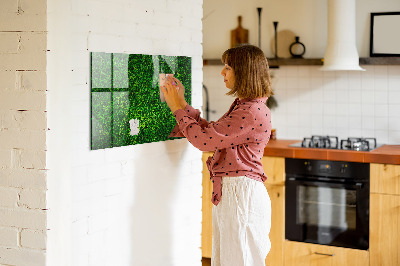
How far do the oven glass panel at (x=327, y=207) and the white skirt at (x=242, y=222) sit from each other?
1.58 m

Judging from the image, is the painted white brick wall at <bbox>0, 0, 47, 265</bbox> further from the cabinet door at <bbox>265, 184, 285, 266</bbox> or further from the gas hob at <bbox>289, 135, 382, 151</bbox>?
the gas hob at <bbox>289, 135, 382, 151</bbox>

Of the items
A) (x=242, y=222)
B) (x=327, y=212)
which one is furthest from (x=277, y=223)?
(x=242, y=222)

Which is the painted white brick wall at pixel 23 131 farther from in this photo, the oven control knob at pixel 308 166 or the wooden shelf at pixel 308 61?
the wooden shelf at pixel 308 61

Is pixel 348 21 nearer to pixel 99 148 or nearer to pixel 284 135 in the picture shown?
pixel 284 135

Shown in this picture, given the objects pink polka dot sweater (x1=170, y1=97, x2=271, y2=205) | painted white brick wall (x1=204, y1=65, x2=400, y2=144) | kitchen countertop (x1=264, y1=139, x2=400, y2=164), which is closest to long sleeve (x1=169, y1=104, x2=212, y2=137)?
pink polka dot sweater (x1=170, y1=97, x2=271, y2=205)

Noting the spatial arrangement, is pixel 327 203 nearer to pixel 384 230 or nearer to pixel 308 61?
pixel 384 230

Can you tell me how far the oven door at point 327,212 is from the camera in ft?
13.8

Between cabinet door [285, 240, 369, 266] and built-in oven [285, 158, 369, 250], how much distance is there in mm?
40

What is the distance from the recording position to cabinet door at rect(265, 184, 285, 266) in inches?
175

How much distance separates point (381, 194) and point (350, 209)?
0.27 meters

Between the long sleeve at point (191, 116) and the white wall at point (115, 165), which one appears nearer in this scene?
the white wall at point (115, 165)

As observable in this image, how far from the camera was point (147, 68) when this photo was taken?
9.20ft

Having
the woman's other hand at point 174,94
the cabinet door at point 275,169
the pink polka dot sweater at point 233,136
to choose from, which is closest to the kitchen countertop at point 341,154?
the cabinet door at point 275,169

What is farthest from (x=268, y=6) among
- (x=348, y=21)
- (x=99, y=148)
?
(x=99, y=148)
